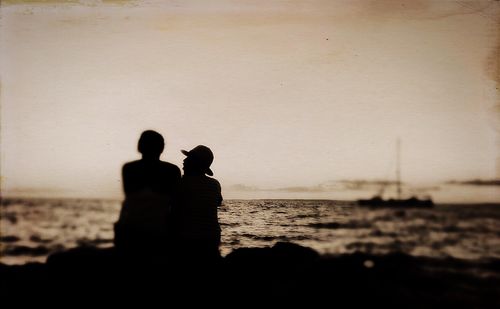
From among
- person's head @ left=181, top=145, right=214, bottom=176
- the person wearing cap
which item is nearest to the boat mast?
person's head @ left=181, top=145, right=214, bottom=176

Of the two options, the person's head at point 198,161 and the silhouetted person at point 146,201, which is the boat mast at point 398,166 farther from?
the silhouetted person at point 146,201

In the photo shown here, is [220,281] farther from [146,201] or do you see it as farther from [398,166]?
[398,166]

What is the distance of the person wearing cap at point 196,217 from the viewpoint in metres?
5.36

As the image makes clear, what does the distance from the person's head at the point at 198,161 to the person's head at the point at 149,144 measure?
743mm

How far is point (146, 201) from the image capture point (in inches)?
183

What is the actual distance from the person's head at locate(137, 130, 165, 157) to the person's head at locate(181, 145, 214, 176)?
2.44ft

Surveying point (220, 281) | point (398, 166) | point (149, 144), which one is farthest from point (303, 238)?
point (149, 144)

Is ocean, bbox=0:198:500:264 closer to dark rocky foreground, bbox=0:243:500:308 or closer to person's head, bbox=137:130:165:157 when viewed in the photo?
dark rocky foreground, bbox=0:243:500:308

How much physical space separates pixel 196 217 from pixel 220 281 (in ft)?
2.85

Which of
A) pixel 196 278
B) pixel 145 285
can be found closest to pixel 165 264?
pixel 145 285

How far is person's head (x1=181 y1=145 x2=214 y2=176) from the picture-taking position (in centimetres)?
562

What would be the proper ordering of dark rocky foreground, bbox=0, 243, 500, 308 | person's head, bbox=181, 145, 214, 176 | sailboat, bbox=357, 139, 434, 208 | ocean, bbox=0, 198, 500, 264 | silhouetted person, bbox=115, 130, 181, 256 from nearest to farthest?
silhouetted person, bbox=115, 130, 181, 256 → dark rocky foreground, bbox=0, 243, 500, 308 → person's head, bbox=181, 145, 214, 176 → ocean, bbox=0, 198, 500, 264 → sailboat, bbox=357, 139, 434, 208

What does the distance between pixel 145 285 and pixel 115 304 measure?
0.41 metres

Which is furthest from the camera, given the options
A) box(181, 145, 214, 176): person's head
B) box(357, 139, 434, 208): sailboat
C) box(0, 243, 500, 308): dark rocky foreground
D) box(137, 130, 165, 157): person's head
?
box(357, 139, 434, 208): sailboat
